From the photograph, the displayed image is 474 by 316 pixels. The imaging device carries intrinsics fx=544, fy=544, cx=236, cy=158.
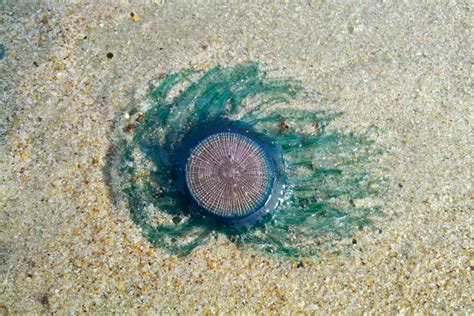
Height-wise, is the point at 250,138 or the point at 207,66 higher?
the point at 207,66

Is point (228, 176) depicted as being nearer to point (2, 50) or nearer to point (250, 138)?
point (250, 138)

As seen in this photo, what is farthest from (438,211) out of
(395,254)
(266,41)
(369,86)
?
(266,41)

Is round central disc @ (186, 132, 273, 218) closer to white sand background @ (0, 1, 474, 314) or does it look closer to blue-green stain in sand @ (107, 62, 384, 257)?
blue-green stain in sand @ (107, 62, 384, 257)

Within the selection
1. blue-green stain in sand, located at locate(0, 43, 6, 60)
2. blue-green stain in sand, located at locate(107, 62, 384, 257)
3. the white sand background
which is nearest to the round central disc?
blue-green stain in sand, located at locate(107, 62, 384, 257)

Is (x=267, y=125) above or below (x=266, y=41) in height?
below

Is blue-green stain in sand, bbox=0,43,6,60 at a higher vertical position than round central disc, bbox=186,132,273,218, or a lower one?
higher

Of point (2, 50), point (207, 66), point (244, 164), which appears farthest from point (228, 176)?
point (2, 50)

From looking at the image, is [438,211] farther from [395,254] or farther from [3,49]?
[3,49]

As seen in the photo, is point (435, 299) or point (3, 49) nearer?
point (435, 299)
